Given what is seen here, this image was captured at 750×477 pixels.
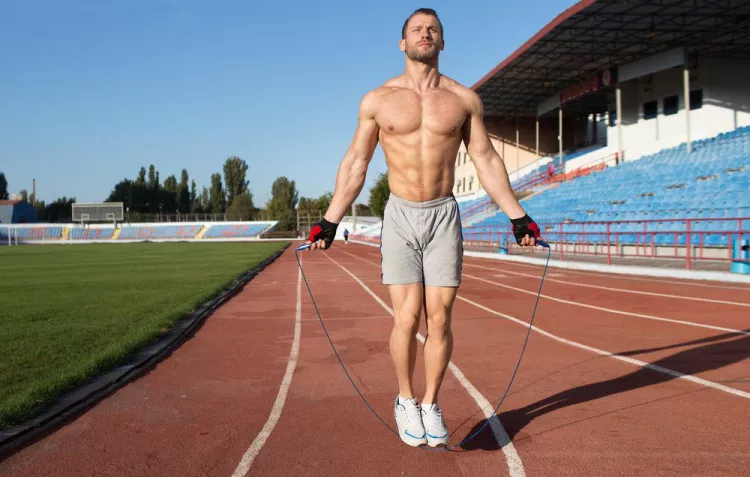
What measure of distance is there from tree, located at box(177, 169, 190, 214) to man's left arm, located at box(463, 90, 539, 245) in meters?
113

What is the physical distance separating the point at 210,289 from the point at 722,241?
44.3 ft

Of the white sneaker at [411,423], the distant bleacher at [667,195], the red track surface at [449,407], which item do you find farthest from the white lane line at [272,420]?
the distant bleacher at [667,195]

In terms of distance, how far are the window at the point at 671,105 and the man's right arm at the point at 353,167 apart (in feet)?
106

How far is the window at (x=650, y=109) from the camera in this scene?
32.8m

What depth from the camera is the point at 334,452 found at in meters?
3.43

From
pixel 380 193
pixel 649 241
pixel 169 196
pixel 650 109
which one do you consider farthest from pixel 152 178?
pixel 649 241

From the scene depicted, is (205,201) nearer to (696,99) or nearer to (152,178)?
(152,178)

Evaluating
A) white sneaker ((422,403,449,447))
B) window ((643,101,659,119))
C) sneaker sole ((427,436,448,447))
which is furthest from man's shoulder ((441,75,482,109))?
window ((643,101,659,119))

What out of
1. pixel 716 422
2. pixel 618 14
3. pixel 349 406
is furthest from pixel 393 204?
pixel 618 14

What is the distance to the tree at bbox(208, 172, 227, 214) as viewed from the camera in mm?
110688

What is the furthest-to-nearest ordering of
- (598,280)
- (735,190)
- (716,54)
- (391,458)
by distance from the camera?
(716,54)
(735,190)
(598,280)
(391,458)

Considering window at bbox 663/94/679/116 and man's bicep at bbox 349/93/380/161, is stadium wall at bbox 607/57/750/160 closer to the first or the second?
window at bbox 663/94/679/116

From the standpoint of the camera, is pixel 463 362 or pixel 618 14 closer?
pixel 463 362

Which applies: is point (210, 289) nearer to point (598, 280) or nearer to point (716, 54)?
point (598, 280)
